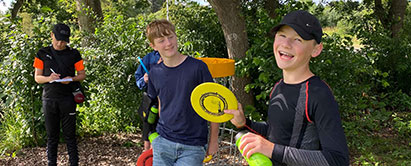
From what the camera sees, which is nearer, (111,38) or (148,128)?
(148,128)

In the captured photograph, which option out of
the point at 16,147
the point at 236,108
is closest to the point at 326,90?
the point at 236,108

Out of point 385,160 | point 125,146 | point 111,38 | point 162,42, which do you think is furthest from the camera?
point 111,38

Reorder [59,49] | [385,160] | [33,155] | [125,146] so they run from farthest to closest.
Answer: [125,146]
[33,155]
[385,160]
[59,49]

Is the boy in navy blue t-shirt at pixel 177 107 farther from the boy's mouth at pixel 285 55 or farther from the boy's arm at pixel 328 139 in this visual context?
the boy's arm at pixel 328 139

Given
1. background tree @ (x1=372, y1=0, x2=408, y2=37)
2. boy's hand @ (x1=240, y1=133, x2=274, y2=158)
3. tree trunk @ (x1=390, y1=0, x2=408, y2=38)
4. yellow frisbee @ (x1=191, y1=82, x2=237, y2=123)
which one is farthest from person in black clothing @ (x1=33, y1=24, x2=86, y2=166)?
tree trunk @ (x1=390, y1=0, x2=408, y2=38)

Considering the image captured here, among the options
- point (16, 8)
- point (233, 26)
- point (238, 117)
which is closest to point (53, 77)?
point (233, 26)

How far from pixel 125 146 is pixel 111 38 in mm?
1602

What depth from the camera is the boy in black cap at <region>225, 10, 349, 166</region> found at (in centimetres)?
116

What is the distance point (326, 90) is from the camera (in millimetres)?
1209

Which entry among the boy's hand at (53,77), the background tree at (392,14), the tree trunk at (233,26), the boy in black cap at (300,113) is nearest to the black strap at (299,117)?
the boy in black cap at (300,113)

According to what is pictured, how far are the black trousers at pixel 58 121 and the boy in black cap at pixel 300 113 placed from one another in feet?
8.58

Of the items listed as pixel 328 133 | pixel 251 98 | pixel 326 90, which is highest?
pixel 326 90

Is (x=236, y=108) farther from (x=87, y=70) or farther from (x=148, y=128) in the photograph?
(x=87, y=70)

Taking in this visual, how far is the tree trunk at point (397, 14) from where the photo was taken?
691 centimetres
